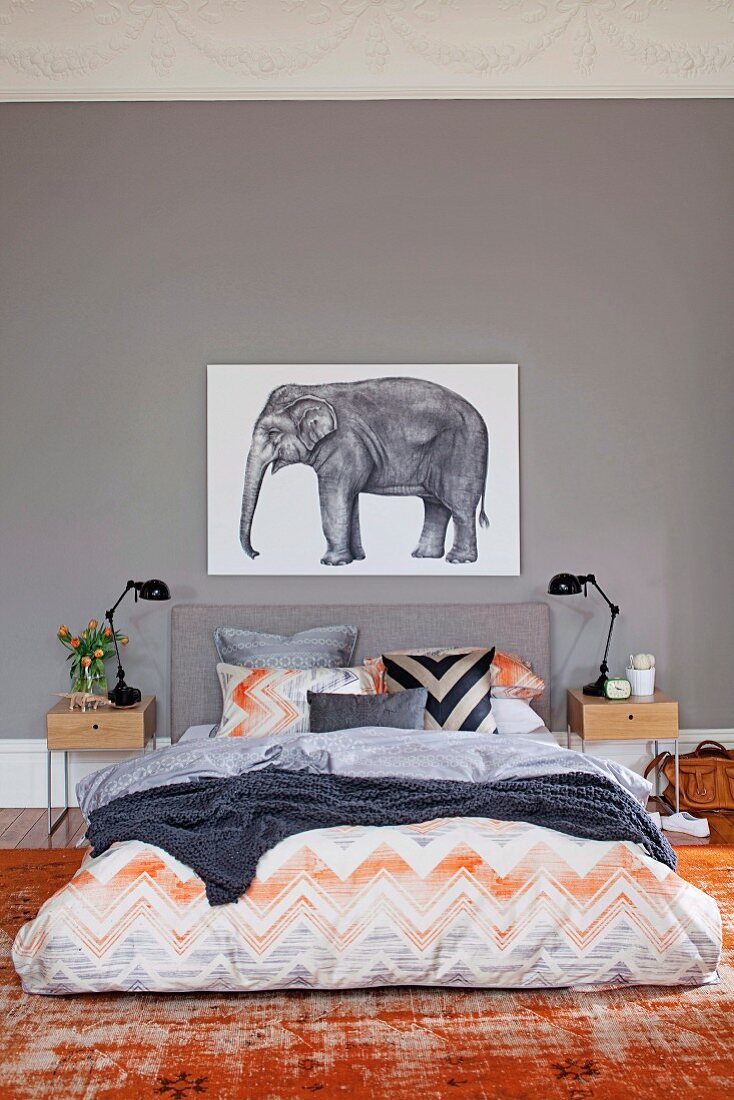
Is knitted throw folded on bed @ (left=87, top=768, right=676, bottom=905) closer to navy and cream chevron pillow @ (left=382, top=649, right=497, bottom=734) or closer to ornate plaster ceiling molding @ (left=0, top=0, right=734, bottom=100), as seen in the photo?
navy and cream chevron pillow @ (left=382, top=649, right=497, bottom=734)

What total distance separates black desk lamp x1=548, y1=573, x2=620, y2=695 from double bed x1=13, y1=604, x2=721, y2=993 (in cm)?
171

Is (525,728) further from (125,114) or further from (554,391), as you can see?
(125,114)

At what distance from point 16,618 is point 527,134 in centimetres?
324

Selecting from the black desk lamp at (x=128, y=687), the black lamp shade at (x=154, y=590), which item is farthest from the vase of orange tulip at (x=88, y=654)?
the black lamp shade at (x=154, y=590)

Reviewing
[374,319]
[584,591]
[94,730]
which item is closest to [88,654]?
[94,730]

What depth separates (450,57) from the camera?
484 cm

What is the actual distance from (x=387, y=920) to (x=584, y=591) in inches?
95.3

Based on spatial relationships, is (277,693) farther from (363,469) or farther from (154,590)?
(363,469)

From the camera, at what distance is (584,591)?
4.86 metres

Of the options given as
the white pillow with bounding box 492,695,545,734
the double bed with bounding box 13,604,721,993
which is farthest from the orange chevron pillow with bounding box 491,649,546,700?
the double bed with bounding box 13,604,721,993

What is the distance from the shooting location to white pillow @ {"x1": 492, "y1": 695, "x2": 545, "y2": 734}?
432 centimetres

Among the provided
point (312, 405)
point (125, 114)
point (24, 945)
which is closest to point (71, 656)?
point (312, 405)

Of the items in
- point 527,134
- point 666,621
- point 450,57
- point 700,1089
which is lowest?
point 700,1089

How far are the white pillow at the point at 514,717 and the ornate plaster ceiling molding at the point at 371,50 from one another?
276cm
